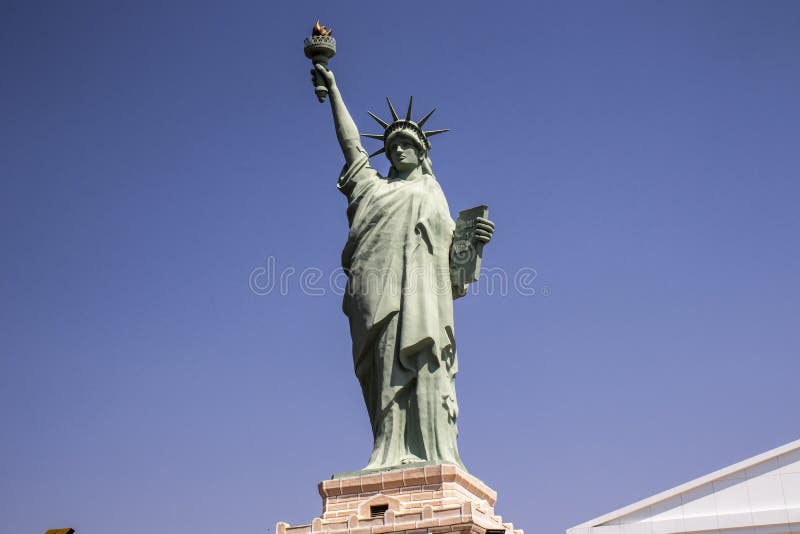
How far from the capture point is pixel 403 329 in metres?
11.5

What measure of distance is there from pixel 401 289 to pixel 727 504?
29.0 ft

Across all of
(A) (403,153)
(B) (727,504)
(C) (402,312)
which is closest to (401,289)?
(C) (402,312)

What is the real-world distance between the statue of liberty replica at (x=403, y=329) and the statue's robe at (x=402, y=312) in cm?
1

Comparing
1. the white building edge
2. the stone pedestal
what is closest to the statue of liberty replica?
the stone pedestal

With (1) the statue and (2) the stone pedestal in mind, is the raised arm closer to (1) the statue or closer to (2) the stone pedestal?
(1) the statue

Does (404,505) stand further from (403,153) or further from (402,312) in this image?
(403,153)

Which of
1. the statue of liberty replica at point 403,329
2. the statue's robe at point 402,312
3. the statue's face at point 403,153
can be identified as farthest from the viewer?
the statue's face at point 403,153

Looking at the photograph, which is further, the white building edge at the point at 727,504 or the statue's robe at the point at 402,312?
the white building edge at the point at 727,504

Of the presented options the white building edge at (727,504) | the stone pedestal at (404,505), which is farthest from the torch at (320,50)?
the white building edge at (727,504)

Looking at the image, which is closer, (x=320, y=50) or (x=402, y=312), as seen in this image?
(x=402, y=312)

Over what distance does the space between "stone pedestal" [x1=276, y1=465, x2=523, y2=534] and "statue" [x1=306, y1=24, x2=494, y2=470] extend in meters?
0.30

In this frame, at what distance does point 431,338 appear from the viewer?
1141 centimetres

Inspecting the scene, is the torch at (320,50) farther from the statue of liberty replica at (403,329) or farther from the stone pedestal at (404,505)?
the stone pedestal at (404,505)

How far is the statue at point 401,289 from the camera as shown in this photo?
11.3 m
